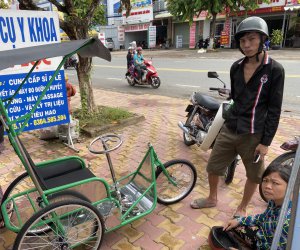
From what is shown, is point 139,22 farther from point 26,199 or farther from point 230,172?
point 26,199

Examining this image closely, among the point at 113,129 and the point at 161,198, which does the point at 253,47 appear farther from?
the point at 113,129

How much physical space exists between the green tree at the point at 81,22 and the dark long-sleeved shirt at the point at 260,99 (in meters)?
3.27

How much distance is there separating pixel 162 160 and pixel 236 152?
5.28 ft

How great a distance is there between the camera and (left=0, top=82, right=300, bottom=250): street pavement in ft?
8.61

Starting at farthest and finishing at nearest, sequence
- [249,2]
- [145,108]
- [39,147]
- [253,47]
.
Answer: [249,2]
[145,108]
[39,147]
[253,47]

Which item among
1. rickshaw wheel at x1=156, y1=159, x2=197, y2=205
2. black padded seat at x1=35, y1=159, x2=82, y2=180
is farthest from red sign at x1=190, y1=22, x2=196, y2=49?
black padded seat at x1=35, y1=159, x2=82, y2=180

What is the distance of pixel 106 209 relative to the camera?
2568 mm

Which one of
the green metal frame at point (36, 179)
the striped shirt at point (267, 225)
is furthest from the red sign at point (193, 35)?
the striped shirt at point (267, 225)

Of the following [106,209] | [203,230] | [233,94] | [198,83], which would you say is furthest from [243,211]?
[198,83]

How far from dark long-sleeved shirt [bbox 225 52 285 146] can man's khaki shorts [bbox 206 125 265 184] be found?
81 millimetres

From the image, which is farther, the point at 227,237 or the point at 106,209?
the point at 106,209

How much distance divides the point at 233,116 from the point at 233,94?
0.20 m

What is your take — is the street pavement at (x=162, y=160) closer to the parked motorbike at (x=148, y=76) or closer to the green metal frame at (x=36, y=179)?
the green metal frame at (x=36, y=179)

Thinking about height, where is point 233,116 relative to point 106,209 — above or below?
above
